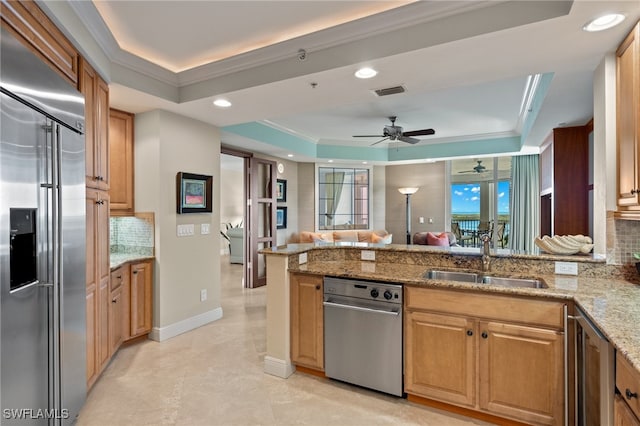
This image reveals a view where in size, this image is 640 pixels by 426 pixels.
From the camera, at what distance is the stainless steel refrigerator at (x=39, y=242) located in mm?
1402

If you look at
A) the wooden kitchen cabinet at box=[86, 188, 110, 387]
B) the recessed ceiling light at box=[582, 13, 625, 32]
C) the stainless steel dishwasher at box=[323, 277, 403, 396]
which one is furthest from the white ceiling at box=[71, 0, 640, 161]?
the stainless steel dishwasher at box=[323, 277, 403, 396]

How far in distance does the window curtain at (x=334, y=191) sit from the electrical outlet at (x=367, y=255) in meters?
4.29

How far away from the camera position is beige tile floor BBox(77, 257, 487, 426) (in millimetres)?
2160

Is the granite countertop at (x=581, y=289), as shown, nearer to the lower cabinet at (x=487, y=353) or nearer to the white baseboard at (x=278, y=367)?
the lower cabinet at (x=487, y=353)

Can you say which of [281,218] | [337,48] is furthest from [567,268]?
[281,218]

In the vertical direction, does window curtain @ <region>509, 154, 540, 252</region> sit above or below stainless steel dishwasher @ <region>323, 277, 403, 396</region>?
above

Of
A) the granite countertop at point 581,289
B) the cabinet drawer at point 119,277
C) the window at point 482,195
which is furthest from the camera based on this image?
the window at point 482,195

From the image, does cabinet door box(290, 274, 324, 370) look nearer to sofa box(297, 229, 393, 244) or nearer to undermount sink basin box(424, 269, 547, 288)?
undermount sink basin box(424, 269, 547, 288)

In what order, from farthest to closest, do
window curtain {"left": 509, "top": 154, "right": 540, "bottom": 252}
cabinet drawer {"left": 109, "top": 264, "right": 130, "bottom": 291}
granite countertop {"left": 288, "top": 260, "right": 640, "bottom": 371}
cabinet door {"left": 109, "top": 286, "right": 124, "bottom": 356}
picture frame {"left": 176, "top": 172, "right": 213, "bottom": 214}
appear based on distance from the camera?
1. window curtain {"left": 509, "top": 154, "right": 540, "bottom": 252}
2. picture frame {"left": 176, "top": 172, "right": 213, "bottom": 214}
3. cabinet drawer {"left": 109, "top": 264, "right": 130, "bottom": 291}
4. cabinet door {"left": 109, "top": 286, "right": 124, "bottom": 356}
5. granite countertop {"left": 288, "top": 260, "right": 640, "bottom": 371}

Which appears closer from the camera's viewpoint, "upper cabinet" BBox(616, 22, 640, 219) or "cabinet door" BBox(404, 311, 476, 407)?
"upper cabinet" BBox(616, 22, 640, 219)

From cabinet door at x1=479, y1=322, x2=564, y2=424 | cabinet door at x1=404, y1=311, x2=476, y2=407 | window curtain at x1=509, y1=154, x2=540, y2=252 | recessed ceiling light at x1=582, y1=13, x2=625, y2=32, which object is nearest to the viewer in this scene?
recessed ceiling light at x1=582, y1=13, x2=625, y2=32

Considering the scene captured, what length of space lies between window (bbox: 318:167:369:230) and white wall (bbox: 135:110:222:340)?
11.9 ft

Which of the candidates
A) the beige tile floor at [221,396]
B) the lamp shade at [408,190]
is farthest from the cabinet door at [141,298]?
the lamp shade at [408,190]

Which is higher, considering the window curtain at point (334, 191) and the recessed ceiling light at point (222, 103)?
the recessed ceiling light at point (222, 103)
